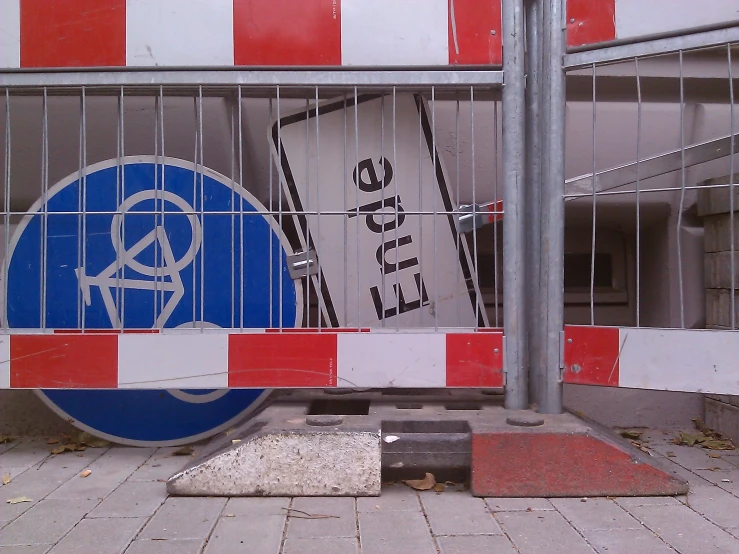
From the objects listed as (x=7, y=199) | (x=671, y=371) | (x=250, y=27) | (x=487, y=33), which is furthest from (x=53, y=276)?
(x=671, y=371)

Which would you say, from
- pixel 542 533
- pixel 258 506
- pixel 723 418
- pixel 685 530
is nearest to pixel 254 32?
pixel 258 506

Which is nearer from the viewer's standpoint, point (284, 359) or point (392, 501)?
point (392, 501)

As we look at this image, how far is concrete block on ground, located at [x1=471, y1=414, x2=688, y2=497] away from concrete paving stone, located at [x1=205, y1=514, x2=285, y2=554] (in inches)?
33.9

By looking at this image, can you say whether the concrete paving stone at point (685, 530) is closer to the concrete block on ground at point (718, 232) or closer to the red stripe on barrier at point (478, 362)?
the red stripe on barrier at point (478, 362)

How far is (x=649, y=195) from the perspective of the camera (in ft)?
13.7

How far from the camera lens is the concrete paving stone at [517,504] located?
2.70m

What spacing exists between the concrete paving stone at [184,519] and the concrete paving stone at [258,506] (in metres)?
0.04

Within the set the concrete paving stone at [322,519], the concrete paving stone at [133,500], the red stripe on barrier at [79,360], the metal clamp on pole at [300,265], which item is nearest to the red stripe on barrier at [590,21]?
the metal clamp on pole at [300,265]

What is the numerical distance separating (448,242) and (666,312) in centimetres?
166

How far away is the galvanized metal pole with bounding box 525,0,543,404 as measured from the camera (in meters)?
3.17

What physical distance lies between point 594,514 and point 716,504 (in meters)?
0.55

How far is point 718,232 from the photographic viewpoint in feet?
12.4

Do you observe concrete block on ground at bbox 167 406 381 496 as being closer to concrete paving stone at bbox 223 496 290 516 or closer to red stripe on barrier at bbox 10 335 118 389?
concrete paving stone at bbox 223 496 290 516

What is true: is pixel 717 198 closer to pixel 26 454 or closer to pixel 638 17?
pixel 638 17
